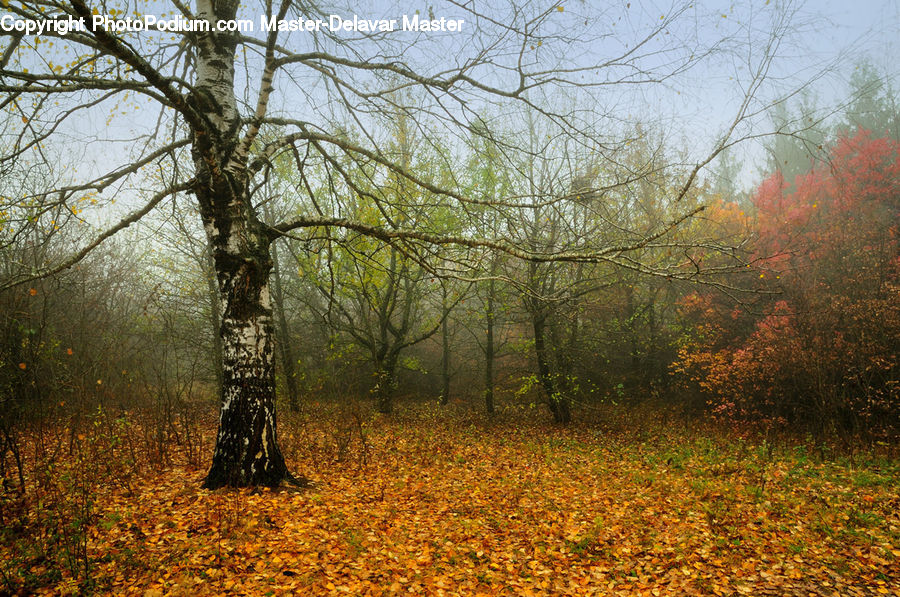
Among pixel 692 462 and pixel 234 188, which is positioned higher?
pixel 234 188

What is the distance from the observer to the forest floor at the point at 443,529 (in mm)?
3404

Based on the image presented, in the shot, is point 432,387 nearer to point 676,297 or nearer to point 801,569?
point 676,297

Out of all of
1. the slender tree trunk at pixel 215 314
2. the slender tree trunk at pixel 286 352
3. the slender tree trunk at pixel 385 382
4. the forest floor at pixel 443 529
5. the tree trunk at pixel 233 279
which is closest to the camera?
the forest floor at pixel 443 529

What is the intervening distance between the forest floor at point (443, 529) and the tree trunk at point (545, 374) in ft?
13.6

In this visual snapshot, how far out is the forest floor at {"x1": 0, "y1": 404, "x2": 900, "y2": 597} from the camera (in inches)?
134

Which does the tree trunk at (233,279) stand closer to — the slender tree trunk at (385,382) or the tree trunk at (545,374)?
the tree trunk at (545,374)

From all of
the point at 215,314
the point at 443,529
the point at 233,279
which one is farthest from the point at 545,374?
the point at 215,314

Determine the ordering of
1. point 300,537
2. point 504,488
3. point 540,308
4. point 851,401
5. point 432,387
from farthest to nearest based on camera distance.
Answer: point 432,387
point 540,308
point 851,401
point 504,488
point 300,537

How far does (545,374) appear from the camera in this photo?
453 inches

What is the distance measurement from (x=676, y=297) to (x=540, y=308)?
19.0ft

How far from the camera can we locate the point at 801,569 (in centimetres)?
376

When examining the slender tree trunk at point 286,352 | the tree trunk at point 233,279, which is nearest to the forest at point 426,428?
the tree trunk at point 233,279

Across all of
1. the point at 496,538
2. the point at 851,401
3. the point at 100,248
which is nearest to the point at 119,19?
the point at 496,538

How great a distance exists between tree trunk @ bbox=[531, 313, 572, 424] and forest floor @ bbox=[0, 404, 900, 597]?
4.14 metres
